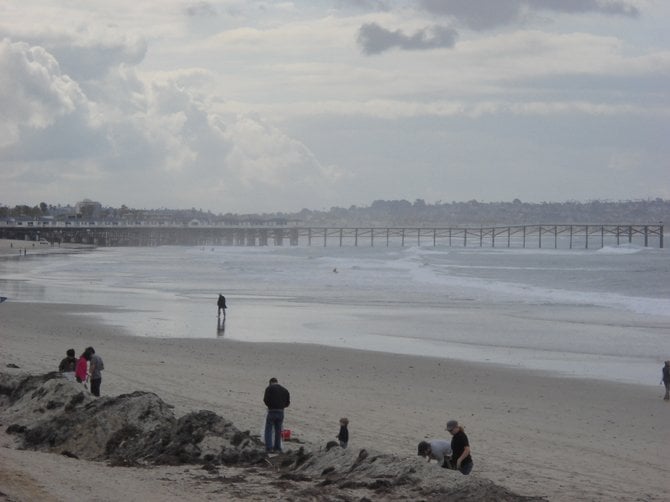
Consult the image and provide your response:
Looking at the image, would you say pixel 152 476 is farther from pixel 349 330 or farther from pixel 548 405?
pixel 349 330

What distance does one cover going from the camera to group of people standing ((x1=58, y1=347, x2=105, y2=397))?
13.3 m

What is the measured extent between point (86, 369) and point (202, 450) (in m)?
4.40

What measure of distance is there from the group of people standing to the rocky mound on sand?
34.5 inches

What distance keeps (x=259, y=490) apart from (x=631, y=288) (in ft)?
125

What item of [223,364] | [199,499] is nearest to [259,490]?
[199,499]

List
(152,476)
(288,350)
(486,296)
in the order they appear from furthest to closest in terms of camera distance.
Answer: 1. (486,296)
2. (288,350)
3. (152,476)

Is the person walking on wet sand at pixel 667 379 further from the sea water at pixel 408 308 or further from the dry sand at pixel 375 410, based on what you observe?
the sea water at pixel 408 308

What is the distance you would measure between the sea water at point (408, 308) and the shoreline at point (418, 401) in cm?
177

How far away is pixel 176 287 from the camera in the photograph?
40.8 metres

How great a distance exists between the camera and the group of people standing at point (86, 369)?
13.3 metres

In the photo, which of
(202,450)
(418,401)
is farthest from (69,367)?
(418,401)

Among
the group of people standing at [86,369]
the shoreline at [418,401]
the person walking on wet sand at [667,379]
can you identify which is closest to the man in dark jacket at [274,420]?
the shoreline at [418,401]

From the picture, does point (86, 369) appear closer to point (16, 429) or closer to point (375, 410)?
point (16, 429)

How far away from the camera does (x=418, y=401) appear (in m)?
15.1
